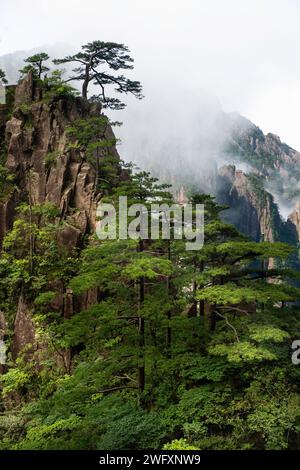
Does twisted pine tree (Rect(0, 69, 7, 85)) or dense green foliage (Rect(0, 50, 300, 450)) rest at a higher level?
twisted pine tree (Rect(0, 69, 7, 85))

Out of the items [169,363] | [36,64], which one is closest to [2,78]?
[36,64]

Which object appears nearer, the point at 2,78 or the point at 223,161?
the point at 2,78

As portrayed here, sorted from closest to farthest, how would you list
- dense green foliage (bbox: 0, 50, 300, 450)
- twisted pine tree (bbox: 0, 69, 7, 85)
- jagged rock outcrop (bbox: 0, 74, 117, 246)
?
dense green foliage (bbox: 0, 50, 300, 450) < jagged rock outcrop (bbox: 0, 74, 117, 246) < twisted pine tree (bbox: 0, 69, 7, 85)

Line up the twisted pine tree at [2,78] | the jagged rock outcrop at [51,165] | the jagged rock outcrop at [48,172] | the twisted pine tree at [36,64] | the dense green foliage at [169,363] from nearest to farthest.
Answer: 1. the dense green foliage at [169,363]
2. the jagged rock outcrop at [48,172]
3. the jagged rock outcrop at [51,165]
4. the twisted pine tree at [36,64]
5. the twisted pine tree at [2,78]

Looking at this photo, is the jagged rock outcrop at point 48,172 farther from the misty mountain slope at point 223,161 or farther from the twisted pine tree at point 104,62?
the misty mountain slope at point 223,161

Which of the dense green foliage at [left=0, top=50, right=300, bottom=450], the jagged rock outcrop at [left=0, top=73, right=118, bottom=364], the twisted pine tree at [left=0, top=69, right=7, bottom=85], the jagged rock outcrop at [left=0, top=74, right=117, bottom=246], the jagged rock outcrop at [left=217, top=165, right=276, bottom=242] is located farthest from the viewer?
the jagged rock outcrop at [left=217, top=165, right=276, bottom=242]

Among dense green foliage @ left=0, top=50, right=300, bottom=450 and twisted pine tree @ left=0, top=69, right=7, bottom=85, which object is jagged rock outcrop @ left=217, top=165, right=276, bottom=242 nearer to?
twisted pine tree @ left=0, top=69, right=7, bottom=85

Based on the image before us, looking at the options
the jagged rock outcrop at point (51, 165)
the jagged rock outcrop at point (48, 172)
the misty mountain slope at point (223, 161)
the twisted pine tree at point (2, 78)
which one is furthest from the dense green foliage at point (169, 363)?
the misty mountain slope at point (223, 161)

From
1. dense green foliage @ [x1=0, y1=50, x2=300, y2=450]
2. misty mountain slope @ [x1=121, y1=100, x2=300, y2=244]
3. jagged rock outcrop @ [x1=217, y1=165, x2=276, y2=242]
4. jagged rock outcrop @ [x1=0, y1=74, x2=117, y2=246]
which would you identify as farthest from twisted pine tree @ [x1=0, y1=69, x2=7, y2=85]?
jagged rock outcrop @ [x1=217, y1=165, x2=276, y2=242]

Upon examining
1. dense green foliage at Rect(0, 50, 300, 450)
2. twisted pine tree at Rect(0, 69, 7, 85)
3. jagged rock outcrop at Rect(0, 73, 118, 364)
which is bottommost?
dense green foliage at Rect(0, 50, 300, 450)

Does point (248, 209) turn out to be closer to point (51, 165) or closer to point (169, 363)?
point (51, 165)

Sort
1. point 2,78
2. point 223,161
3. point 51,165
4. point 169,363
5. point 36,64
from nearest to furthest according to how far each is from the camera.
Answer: point 169,363
point 51,165
point 36,64
point 2,78
point 223,161

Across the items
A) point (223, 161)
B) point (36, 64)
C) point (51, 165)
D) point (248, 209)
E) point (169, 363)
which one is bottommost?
point (169, 363)
